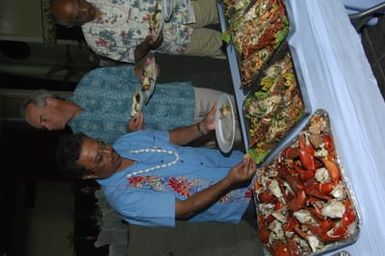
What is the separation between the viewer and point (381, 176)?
1.00m

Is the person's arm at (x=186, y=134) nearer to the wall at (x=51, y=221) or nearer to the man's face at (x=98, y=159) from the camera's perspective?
the man's face at (x=98, y=159)

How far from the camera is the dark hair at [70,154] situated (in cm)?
154

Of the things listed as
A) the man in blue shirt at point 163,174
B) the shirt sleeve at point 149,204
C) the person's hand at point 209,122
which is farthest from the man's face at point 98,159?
the person's hand at point 209,122

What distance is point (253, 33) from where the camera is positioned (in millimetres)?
1638

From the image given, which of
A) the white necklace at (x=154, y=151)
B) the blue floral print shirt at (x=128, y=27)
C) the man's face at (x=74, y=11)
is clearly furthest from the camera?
the blue floral print shirt at (x=128, y=27)

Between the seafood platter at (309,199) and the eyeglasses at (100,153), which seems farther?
the eyeglasses at (100,153)

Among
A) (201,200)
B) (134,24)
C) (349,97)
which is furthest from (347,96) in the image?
(134,24)

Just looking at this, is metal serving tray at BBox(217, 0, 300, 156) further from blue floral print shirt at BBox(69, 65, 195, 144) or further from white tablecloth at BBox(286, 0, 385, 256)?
blue floral print shirt at BBox(69, 65, 195, 144)

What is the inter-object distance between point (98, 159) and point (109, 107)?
1.76 feet

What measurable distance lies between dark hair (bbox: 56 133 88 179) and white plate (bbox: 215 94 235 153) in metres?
0.52

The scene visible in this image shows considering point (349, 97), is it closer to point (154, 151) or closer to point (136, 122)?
point (154, 151)

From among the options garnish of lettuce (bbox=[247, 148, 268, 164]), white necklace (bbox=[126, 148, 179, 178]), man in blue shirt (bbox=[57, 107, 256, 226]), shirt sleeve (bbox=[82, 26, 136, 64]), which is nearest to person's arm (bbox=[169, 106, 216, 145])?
man in blue shirt (bbox=[57, 107, 256, 226])

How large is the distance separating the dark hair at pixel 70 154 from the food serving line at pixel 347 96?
826 mm

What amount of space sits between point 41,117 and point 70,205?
3.66 metres
